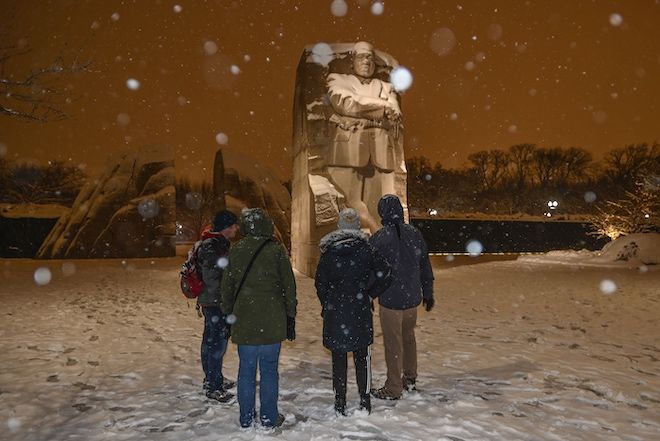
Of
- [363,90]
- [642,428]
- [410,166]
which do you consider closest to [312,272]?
[363,90]

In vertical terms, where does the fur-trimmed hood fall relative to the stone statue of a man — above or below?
below

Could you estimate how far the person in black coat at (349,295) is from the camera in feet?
12.3

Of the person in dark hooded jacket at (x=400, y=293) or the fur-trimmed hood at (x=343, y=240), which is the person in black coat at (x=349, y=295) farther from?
the person in dark hooded jacket at (x=400, y=293)

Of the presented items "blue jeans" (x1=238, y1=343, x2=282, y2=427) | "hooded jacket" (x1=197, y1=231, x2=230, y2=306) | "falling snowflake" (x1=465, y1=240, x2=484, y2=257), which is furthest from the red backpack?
"falling snowflake" (x1=465, y1=240, x2=484, y2=257)

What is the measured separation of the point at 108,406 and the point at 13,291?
8074mm

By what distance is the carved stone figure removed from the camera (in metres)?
11.8

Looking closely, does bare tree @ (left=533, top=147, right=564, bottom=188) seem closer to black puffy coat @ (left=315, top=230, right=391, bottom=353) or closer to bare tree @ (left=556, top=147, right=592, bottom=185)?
bare tree @ (left=556, top=147, right=592, bottom=185)

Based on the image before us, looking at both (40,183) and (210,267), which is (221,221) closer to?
(210,267)

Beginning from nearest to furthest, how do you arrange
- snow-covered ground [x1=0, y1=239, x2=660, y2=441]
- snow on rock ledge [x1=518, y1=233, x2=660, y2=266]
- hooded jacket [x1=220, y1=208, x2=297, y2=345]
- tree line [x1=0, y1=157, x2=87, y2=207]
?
1. hooded jacket [x1=220, y1=208, x2=297, y2=345]
2. snow-covered ground [x1=0, y1=239, x2=660, y2=441]
3. snow on rock ledge [x1=518, y1=233, x2=660, y2=266]
4. tree line [x1=0, y1=157, x2=87, y2=207]

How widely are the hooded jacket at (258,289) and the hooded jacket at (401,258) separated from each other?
0.96 metres

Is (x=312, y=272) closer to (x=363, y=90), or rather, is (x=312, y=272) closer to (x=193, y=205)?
(x=363, y=90)

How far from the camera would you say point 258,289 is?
354 centimetres

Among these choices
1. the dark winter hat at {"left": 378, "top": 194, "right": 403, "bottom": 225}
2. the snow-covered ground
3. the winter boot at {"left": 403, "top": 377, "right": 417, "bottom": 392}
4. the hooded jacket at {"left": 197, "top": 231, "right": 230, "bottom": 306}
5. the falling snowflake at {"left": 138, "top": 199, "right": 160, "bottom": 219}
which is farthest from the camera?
the falling snowflake at {"left": 138, "top": 199, "right": 160, "bottom": 219}

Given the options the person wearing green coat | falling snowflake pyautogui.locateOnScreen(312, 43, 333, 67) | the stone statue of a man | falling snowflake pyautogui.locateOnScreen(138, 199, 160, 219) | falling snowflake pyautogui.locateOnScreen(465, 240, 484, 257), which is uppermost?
falling snowflake pyautogui.locateOnScreen(312, 43, 333, 67)
